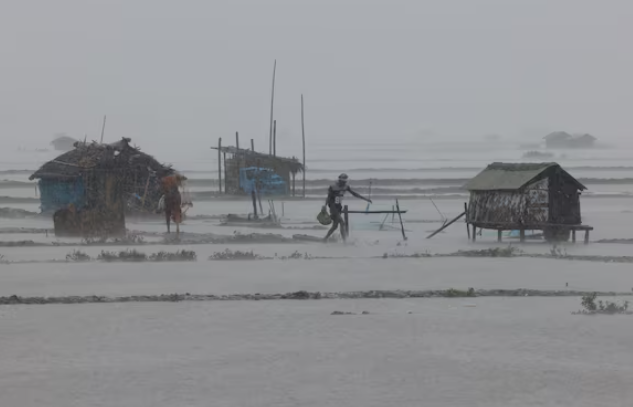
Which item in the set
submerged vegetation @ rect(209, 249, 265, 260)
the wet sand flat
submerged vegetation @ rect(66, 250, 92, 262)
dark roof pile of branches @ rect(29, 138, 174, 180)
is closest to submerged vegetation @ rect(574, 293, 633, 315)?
the wet sand flat

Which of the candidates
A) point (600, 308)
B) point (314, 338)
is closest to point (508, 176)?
point (600, 308)

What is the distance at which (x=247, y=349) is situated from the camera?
10.7 metres

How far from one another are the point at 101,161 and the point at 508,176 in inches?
525

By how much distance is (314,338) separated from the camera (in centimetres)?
1134

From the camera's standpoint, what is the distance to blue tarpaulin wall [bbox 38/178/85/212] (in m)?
34.6

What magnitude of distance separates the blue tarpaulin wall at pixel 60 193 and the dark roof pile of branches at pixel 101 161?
0.48 metres

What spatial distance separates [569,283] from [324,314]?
5.31 m

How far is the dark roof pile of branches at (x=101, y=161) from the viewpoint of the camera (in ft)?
104

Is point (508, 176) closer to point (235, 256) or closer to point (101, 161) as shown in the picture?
point (235, 256)

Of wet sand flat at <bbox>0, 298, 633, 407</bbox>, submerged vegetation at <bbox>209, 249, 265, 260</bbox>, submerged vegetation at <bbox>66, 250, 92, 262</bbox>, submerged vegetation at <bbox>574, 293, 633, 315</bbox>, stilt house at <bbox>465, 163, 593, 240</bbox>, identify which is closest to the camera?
wet sand flat at <bbox>0, 298, 633, 407</bbox>

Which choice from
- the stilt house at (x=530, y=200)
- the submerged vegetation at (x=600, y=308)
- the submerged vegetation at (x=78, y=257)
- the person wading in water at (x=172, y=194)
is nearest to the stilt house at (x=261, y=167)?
the person wading in water at (x=172, y=194)

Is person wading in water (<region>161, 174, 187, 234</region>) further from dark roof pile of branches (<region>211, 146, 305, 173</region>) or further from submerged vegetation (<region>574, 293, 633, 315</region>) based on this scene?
dark roof pile of branches (<region>211, 146, 305, 173</region>)

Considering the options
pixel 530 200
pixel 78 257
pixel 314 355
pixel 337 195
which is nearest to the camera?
pixel 314 355

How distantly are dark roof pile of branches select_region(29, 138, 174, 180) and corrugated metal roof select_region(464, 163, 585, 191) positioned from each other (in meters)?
12.2
